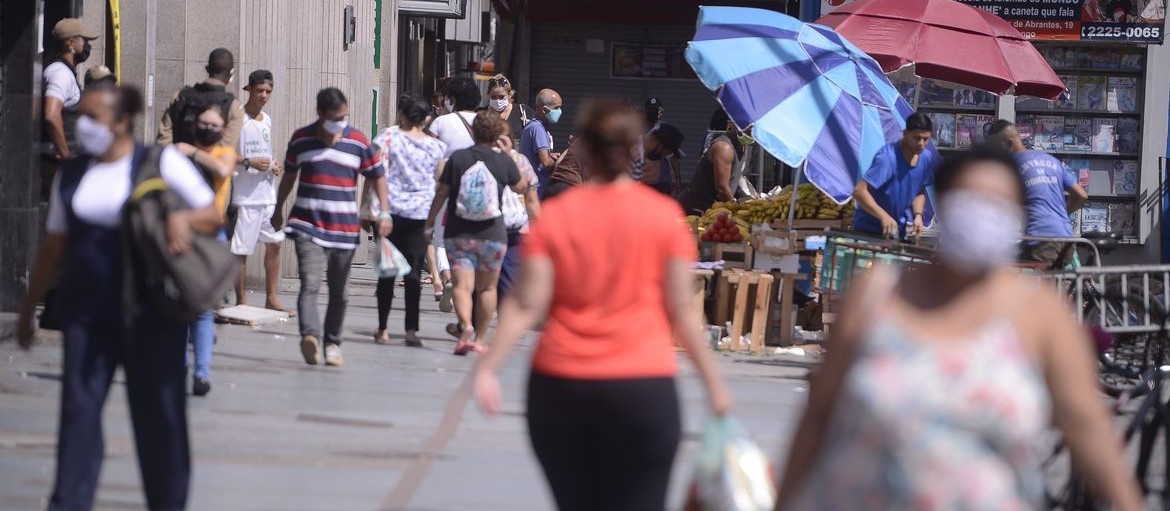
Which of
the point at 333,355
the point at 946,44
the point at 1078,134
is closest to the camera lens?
the point at 333,355

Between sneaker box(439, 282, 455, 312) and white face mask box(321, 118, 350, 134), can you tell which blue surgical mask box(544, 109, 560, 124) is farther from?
white face mask box(321, 118, 350, 134)

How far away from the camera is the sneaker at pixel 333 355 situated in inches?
421

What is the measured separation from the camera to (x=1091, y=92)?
18281 mm

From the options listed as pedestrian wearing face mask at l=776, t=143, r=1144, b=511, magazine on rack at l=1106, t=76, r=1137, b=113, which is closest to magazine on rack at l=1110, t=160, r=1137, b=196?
magazine on rack at l=1106, t=76, r=1137, b=113

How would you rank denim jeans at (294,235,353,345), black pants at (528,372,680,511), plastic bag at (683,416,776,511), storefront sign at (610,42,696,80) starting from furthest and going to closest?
1. storefront sign at (610,42,696,80)
2. denim jeans at (294,235,353,345)
3. black pants at (528,372,680,511)
4. plastic bag at (683,416,776,511)

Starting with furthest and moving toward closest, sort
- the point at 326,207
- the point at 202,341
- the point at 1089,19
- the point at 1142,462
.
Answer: the point at 1089,19 → the point at 326,207 → the point at 202,341 → the point at 1142,462

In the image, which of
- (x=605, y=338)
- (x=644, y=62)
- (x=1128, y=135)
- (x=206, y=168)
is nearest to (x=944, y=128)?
(x=1128, y=135)

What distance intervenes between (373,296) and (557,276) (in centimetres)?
1133

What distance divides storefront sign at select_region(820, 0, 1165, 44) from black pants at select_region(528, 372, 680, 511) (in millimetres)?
13877

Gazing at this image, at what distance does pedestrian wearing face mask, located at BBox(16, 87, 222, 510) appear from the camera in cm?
578

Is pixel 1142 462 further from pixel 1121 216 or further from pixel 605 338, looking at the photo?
pixel 1121 216

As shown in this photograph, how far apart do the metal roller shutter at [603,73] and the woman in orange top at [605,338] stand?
29.0 m

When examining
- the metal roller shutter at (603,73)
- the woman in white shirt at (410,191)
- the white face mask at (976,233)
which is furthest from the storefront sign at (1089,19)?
the metal roller shutter at (603,73)

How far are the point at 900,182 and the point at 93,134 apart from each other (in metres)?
7.45
